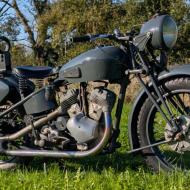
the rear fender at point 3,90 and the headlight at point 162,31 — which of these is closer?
the headlight at point 162,31

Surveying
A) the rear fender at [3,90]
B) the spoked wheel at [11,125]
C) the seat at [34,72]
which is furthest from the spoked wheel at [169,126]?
the rear fender at [3,90]

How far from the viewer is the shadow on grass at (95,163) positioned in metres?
5.96

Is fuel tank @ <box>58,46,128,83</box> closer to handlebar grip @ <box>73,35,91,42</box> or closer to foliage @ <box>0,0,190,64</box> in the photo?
handlebar grip @ <box>73,35,91,42</box>

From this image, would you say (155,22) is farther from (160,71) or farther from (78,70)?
(78,70)

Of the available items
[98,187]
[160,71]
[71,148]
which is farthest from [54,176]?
[160,71]

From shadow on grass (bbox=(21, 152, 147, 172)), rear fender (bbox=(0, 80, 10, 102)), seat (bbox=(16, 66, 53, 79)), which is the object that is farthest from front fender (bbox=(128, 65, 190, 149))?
rear fender (bbox=(0, 80, 10, 102))

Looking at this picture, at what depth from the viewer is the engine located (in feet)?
16.8

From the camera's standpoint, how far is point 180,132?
16.1 ft

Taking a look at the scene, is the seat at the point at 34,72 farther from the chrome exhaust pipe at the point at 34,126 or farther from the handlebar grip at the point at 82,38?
the handlebar grip at the point at 82,38

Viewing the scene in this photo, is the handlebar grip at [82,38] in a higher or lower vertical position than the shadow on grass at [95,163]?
higher

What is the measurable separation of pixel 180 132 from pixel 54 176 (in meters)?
1.25

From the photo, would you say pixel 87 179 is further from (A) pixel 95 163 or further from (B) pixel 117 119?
(A) pixel 95 163

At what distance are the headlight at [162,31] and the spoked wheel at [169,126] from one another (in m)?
0.35

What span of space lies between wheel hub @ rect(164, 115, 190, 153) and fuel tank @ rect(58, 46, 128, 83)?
69 cm
